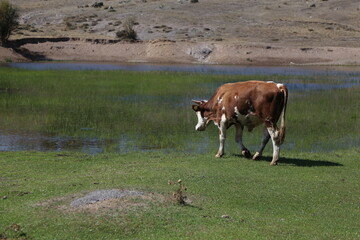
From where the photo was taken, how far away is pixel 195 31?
7994 cm

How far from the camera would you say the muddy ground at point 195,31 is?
222 feet

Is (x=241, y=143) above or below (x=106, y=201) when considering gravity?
below

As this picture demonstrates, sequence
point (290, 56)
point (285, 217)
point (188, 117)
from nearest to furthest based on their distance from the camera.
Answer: point (285, 217), point (188, 117), point (290, 56)

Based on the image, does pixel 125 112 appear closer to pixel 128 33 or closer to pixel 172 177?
pixel 172 177

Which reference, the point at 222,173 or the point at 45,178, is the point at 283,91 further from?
the point at 45,178

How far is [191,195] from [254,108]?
5.38 m

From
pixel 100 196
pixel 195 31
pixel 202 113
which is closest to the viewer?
pixel 100 196

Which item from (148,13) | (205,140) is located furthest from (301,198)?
(148,13)

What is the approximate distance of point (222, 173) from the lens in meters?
14.1

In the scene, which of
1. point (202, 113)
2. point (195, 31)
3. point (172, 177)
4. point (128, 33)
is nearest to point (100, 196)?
point (172, 177)

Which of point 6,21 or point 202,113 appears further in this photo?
point 6,21

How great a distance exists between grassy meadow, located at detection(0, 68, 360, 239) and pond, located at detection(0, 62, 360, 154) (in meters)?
0.09

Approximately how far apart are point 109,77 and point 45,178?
3081 cm

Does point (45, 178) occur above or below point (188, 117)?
above
